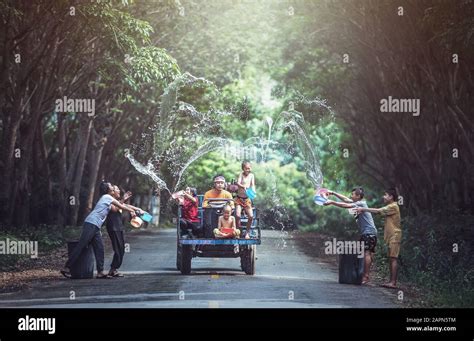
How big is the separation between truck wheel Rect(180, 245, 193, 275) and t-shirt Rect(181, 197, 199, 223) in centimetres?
60

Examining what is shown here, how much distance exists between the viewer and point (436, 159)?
3697cm

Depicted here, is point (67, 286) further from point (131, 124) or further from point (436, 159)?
point (131, 124)

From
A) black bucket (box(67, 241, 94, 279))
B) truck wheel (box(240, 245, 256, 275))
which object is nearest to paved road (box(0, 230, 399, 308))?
truck wheel (box(240, 245, 256, 275))

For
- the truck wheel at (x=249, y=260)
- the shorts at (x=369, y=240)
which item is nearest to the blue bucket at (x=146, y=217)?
the truck wheel at (x=249, y=260)

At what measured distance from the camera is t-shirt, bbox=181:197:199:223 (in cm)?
2336

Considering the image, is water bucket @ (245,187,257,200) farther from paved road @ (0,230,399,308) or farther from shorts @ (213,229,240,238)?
paved road @ (0,230,399,308)

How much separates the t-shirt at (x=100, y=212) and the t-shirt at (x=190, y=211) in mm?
2007

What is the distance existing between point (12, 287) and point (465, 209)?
1674cm

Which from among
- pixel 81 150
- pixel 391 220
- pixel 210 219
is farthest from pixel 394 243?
pixel 81 150

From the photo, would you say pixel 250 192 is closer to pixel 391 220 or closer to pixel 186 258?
pixel 186 258

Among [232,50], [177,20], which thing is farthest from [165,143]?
[177,20]

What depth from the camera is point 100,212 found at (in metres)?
21.7

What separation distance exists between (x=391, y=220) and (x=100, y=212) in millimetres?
5351
